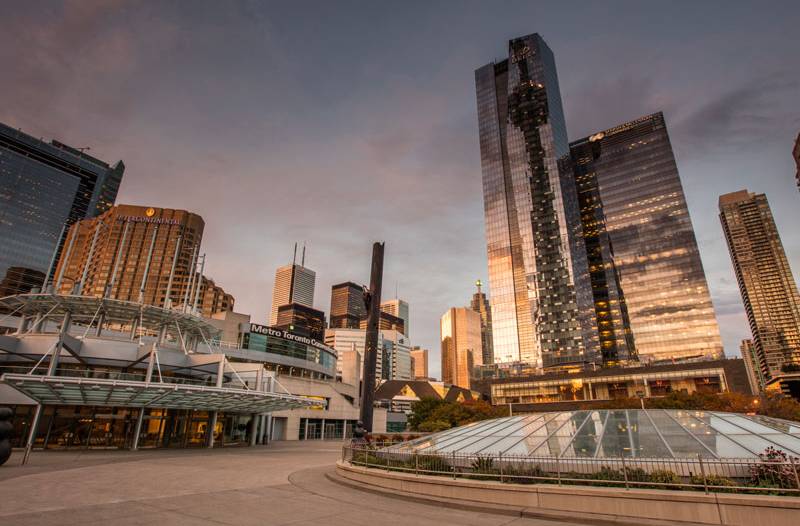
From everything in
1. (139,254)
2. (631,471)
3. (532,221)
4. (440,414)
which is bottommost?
(631,471)

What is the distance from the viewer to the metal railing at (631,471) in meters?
11.0

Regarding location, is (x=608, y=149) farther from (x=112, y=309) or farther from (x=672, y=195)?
(x=112, y=309)

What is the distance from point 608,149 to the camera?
180875 mm

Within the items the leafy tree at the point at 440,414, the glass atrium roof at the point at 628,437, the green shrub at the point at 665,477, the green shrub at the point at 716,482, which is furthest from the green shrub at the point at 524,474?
the leafy tree at the point at 440,414

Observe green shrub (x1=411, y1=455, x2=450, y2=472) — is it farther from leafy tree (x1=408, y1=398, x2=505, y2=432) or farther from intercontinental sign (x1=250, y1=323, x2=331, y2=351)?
intercontinental sign (x1=250, y1=323, x2=331, y2=351)

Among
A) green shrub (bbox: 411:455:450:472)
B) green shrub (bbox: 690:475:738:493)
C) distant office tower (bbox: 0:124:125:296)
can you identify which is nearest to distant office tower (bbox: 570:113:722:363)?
green shrub (bbox: 690:475:738:493)

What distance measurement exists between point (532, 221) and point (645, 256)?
44.9 meters

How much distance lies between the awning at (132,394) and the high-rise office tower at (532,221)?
13204cm

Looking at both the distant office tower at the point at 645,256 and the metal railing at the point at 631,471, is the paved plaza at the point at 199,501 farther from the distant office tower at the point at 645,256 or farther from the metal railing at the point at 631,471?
the distant office tower at the point at 645,256

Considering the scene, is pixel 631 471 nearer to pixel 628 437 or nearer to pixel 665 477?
pixel 665 477

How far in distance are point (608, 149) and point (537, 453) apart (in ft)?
641

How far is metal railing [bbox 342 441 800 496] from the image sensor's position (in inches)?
433

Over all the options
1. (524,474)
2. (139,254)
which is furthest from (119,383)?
(139,254)

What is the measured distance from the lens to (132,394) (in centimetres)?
3103
